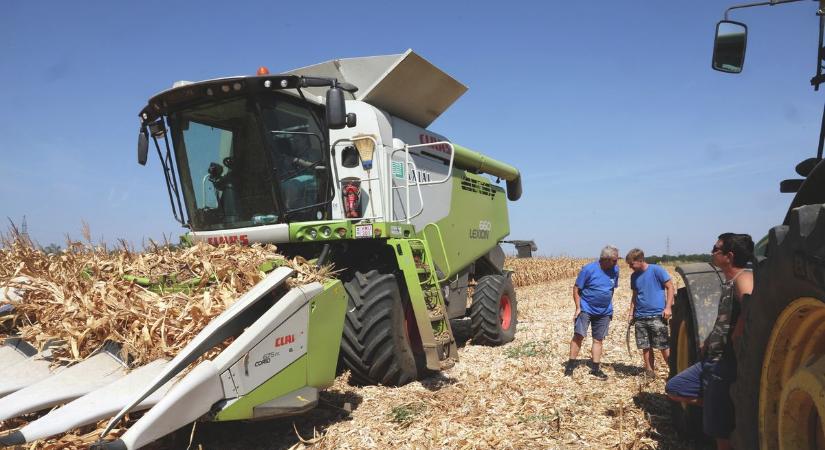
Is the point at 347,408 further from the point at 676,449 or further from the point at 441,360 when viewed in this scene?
the point at 676,449

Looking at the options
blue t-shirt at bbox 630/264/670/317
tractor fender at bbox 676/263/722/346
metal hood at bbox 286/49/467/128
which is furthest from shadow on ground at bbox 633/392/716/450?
metal hood at bbox 286/49/467/128

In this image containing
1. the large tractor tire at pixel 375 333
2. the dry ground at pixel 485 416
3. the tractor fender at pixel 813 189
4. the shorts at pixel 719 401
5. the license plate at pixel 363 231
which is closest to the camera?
the tractor fender at pixel 813 189

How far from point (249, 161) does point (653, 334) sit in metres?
4.13

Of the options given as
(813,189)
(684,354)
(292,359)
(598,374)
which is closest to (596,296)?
(598,374)

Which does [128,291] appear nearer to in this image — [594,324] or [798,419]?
[798,419]

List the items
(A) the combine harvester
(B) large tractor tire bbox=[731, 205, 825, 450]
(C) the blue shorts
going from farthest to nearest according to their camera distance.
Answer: (C) the blue shorts < (A) the combine harvester < (B) large tractor tire bbox=[731, 205, 825, 450]

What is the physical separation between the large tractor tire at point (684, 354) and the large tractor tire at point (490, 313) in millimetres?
3721

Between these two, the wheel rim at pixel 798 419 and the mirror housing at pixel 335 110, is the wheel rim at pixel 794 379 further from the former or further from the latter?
the mirror housing at pixel 335 110

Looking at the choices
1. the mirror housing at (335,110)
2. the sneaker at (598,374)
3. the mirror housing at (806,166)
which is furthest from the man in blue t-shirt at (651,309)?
the mirror housing at (335,110)

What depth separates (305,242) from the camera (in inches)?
196

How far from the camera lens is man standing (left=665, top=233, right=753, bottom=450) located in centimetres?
252

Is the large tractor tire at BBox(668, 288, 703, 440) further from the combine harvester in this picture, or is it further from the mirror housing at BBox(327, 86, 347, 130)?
the mirror housing at BBox(327, 86, 347, 130)

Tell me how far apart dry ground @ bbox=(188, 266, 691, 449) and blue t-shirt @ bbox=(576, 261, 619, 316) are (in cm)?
63

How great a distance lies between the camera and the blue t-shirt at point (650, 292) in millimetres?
5645
